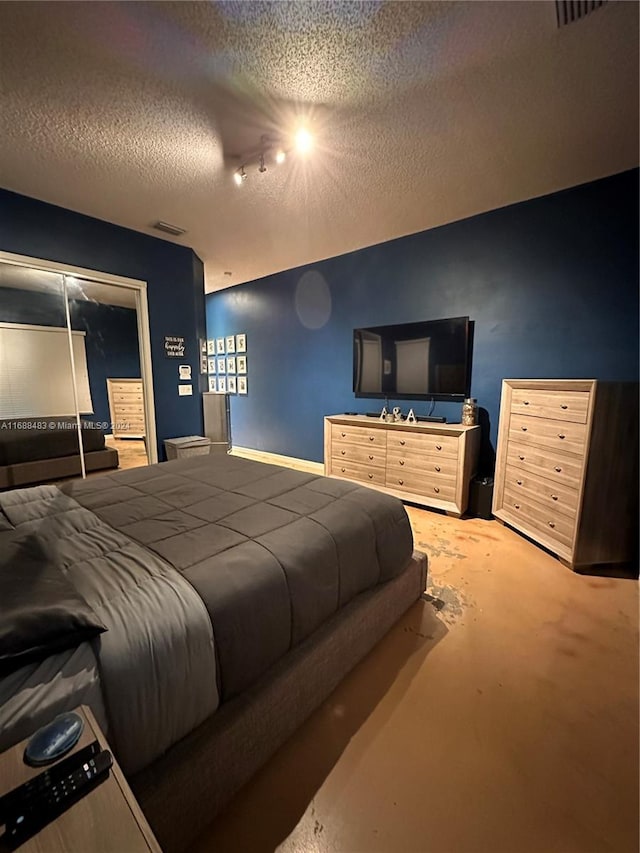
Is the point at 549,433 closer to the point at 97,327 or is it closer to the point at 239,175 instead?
the point at 239,175

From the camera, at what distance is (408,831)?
0.99 meters

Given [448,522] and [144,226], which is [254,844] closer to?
[448,522]

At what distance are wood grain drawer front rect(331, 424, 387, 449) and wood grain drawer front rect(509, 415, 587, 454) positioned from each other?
3.88ft

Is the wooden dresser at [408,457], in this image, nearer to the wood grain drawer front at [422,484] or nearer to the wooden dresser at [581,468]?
the wood grain drawer front at [422,484]

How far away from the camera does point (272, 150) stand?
7.20ft

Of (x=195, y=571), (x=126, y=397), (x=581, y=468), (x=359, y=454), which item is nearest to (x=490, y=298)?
(x=581, y=468)

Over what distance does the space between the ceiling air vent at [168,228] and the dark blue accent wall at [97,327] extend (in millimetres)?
871

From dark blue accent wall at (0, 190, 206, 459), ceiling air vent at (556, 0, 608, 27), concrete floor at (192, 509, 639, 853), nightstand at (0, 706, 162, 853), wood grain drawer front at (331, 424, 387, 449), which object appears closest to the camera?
nightstand at (0, 706, 162, 853)

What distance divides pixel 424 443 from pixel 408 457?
0.74 feet

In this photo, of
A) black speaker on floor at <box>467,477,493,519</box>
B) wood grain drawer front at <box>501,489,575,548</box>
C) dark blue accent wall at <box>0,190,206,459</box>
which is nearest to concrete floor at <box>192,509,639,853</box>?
wood grain drawer front at <box>501,489,575,548</box>

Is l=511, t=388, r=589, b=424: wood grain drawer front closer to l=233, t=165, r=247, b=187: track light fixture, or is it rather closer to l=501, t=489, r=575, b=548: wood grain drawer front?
l=501, t=489, r=575, b=548: wood grain drawer front

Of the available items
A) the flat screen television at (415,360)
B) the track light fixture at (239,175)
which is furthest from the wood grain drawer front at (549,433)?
the track light fixture at (239,175)

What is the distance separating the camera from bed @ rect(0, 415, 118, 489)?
10.7 ft

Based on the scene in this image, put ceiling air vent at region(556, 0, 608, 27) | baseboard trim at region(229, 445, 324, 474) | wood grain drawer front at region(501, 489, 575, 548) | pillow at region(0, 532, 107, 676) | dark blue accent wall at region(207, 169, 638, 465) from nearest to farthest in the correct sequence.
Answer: pillow at region(0, 532, 107, 676)
ceiling air vent at region(556, 0, 608, 27)
wood grain drawer front at region(501, 489, 575, 548)
dark blue accent wall at region(207, 169, 638, 465)
baseboard trim at region(229, 445, 324, 474)
